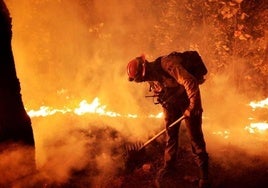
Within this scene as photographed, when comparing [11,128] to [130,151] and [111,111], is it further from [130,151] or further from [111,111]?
[111,111]

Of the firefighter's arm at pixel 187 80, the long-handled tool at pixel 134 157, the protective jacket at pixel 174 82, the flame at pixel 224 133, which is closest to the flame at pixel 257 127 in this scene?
the flame at pixel 224 133

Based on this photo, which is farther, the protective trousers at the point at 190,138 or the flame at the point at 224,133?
the flame at the point at 224,133

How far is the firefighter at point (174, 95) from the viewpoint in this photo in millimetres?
5078

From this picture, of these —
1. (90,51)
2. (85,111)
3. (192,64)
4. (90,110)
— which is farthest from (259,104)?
(90,51)

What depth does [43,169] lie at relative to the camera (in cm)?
642

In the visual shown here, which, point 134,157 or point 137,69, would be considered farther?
point 134,157

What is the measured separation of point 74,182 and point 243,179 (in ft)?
10.3

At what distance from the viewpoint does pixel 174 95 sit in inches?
223

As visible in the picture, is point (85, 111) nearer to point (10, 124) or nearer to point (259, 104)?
point (10, 124)

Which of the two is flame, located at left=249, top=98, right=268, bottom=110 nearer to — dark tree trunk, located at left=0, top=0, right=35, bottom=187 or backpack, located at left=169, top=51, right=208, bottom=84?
backpack, located at left=169, top=51, right=208, bottom=84

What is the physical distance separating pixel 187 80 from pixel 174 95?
70 centimetres

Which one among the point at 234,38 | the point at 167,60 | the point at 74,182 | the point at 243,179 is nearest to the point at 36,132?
the point at 74,182

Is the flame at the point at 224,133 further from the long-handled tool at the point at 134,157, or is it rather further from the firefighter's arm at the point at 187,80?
the firefighter's arm at the point at 187,80

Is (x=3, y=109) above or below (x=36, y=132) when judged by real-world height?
above
